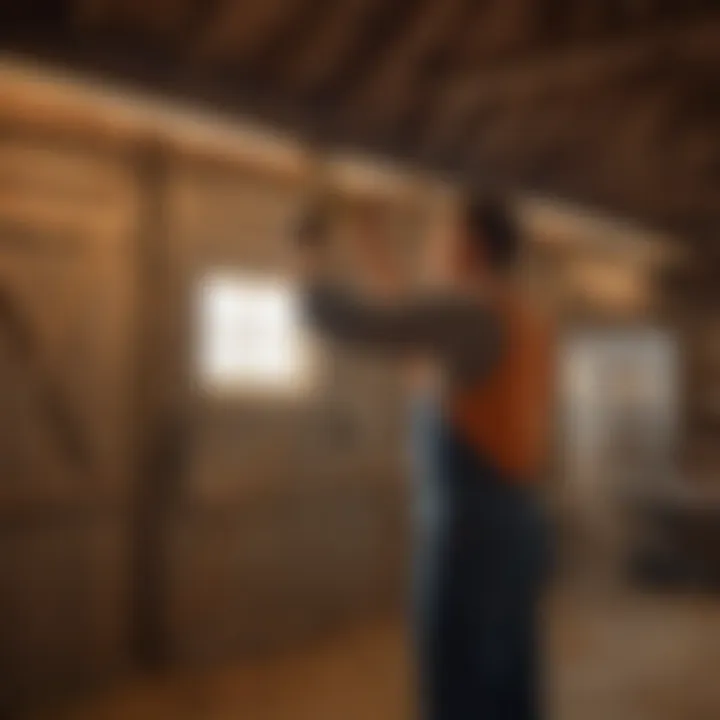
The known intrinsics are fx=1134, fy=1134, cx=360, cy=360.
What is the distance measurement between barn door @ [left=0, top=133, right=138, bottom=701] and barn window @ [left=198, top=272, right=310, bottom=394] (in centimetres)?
19

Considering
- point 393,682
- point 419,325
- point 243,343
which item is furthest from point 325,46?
point 393,682

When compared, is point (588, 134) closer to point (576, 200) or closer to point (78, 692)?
point (576, 200)

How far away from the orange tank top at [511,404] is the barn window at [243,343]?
130cm

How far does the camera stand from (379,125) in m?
1.45

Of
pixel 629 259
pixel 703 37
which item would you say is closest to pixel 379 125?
pixel 703 37

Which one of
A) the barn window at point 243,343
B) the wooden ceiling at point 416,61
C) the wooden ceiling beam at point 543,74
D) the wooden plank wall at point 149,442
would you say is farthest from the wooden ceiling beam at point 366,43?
the barn window at point 243,343

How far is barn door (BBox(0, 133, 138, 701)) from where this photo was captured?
2.37 metres

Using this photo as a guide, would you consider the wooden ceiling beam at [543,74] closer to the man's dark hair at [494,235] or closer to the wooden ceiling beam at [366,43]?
the wooden ceiling beam at [366,43]

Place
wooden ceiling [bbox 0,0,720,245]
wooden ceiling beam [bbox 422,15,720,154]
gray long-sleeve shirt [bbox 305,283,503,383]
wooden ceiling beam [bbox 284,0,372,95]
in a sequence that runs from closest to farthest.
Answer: gray long-sleeve shirt [bbox 305,283,503,383]
wooden ceiling [bbox 0,0,720,245]
wooden ceiling beam [bbox 284,0,372,95]
wooden ceiling beam [bbox 422,15,720,154]

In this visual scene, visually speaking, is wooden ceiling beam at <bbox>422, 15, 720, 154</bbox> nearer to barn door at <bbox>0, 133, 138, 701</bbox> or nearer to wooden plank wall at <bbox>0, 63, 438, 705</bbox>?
wooden plank wall at <bbox>0, 63, 438, 705</bbox>

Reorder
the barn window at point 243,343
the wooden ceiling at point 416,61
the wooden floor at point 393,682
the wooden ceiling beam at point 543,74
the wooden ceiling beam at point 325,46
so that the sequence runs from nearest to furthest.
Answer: the wooden ceiling at point 416,61, the wooden ceiling beam at point 325,46, the wooden ceiling beam at point 543,74, the wooden floor at point 393,682, the barn window at point 243,343

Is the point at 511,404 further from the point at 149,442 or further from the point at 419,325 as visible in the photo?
the point at 149,442

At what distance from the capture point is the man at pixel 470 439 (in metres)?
1.13

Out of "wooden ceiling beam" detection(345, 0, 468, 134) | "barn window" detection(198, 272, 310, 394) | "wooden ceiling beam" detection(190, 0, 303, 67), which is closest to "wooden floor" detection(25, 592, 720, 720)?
"barn window" detection(198, 272, 310, 394)
